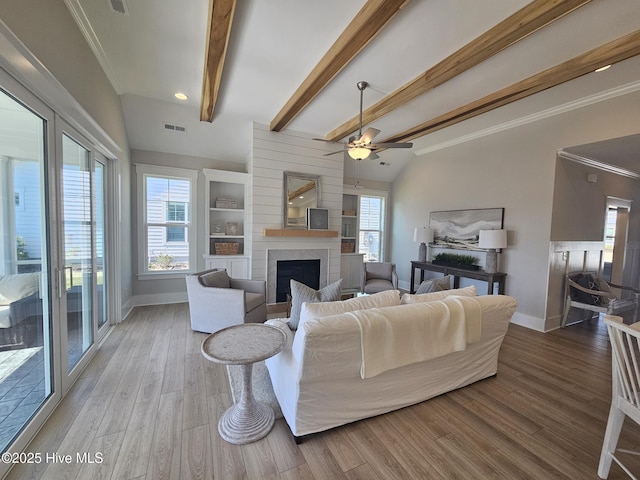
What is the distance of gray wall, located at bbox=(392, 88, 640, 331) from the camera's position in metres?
3.31

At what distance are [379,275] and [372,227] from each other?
1.83 meters

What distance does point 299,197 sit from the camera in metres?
4.84

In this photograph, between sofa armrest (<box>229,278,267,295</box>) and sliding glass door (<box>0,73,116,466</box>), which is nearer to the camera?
sliding glass door (<box>0,73,116,466</box>)

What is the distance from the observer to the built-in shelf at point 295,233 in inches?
178

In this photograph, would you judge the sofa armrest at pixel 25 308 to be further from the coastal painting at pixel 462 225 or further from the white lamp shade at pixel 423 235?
the coastal painting at pixel 462 225

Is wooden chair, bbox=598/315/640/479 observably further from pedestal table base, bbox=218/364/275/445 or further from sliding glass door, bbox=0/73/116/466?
sliding glass door, bbox=0/73/116/466

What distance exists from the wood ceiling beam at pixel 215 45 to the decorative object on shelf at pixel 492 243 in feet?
14.2

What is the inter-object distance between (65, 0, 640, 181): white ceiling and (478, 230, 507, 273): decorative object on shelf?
1791mm

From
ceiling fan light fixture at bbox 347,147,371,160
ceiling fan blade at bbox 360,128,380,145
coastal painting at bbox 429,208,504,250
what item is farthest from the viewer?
coastal painting at bbox 429,208,504,250

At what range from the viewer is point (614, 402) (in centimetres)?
157

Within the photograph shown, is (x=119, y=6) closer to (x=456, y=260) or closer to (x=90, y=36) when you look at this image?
(x=90, y=36)

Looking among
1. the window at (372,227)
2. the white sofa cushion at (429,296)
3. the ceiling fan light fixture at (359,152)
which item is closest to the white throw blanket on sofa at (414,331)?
the white sofa cushion at (429,296)

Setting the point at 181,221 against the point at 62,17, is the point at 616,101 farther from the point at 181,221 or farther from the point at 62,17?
the point at 181,221

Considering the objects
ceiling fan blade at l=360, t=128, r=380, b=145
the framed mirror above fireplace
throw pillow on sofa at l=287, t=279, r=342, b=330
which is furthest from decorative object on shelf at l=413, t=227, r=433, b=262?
throw pillow on sofa at l=287, t=279, r=342, b=330
